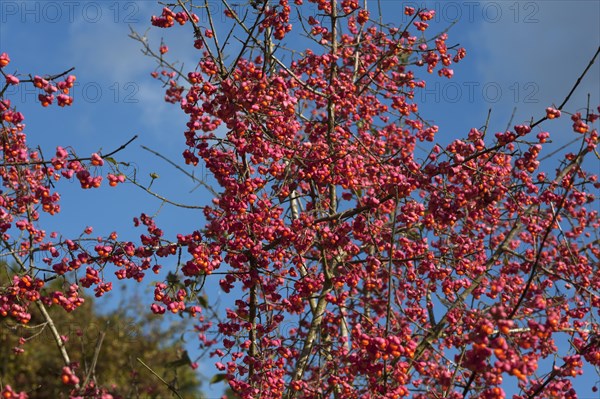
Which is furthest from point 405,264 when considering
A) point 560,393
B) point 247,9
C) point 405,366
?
point 247,9

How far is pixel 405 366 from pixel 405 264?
193 cm

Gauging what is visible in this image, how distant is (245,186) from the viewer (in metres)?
5.89

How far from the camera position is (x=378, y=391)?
16.8 ft

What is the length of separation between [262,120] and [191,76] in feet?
2.92

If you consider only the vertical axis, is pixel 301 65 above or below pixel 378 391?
above

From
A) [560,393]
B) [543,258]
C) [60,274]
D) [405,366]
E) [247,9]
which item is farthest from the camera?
[543,258]

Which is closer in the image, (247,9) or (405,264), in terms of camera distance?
(247,9)

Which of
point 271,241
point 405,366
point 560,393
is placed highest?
point 271,241

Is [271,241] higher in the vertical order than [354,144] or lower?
lower

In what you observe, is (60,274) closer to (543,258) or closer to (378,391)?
(378,391)

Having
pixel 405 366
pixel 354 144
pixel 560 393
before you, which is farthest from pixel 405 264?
pixel 560 393

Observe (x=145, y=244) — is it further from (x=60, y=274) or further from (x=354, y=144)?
(x=354, y=144)

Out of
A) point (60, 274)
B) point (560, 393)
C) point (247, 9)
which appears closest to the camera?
point (560, 393)

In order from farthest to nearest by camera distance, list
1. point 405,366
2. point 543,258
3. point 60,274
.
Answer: point 543,258 → point 60,274 → point 405,366
